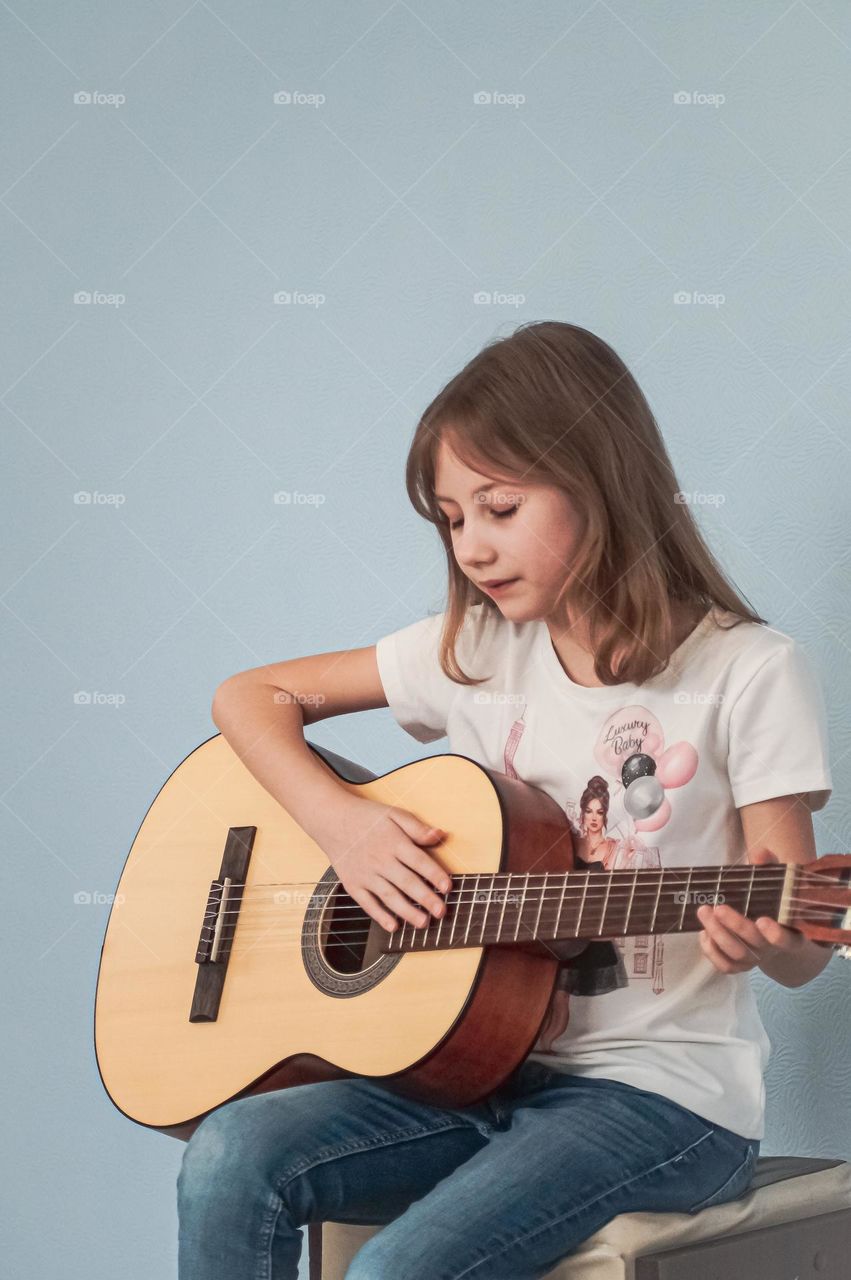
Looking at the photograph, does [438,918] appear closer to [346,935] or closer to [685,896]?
[346,935]

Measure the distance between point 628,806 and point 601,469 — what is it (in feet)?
0.98

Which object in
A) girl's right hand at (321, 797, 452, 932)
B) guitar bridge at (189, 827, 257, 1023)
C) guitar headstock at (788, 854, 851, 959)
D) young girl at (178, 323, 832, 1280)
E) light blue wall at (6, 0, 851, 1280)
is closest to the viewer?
guitar headstock at (788, 854, 851, 959)

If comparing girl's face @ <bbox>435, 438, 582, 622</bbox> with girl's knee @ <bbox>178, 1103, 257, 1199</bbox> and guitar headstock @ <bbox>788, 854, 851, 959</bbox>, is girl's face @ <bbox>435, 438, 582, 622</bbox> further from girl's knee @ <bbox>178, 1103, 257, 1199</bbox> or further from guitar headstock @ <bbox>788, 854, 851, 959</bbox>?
girl's knee @ <bbox>178, 1103, 257, 1199</bbox>

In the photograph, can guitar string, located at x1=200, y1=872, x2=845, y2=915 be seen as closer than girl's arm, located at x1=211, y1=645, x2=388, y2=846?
Yes

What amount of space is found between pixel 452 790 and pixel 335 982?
193 mm

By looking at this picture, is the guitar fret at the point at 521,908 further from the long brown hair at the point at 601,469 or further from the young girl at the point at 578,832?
the long brown hair at the point at 601,469

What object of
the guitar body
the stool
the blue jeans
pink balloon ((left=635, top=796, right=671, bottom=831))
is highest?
pink balloon ((left=635, top=796, right=671, bottom=831))

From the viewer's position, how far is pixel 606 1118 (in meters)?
1.01

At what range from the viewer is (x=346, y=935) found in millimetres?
1179

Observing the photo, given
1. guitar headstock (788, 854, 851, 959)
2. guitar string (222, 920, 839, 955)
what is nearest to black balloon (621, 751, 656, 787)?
guitar string (222, 920, 839, 955)

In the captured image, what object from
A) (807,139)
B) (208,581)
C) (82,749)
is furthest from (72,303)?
(807,139)

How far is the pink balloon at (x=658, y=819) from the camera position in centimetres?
111

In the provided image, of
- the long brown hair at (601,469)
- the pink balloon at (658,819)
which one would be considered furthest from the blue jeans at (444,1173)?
the long brown hair at (601,469)

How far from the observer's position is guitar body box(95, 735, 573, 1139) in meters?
1.03
